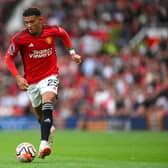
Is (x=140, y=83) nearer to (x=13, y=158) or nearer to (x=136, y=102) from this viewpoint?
(x=136, y=102)

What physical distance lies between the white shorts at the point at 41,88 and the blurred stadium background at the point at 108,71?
10.3m

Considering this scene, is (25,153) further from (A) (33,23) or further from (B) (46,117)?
(A) (33,23)

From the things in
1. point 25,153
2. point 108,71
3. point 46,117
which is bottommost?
point 108,71

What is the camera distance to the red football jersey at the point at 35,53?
37.3 feet

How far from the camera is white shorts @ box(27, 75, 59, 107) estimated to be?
1123 centimetres

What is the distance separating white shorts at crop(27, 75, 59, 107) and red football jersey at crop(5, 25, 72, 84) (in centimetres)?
8

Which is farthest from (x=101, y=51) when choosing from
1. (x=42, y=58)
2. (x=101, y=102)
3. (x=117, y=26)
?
(x=42, y=58)

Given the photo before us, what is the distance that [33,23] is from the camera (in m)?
11.2

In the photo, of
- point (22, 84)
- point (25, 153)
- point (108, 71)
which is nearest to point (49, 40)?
point (22, 84)

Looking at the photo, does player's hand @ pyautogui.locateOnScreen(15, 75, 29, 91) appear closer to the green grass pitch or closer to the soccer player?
the soccer player

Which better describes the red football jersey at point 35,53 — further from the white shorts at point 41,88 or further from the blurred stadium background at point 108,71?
the blurred stadium background at point 108,71

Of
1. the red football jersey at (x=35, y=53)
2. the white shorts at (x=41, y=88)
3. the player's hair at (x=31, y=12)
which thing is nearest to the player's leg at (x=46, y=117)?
the white shorts at (x=41, y=88)

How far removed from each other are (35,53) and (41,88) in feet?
1.95

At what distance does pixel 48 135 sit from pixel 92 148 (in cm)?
432
